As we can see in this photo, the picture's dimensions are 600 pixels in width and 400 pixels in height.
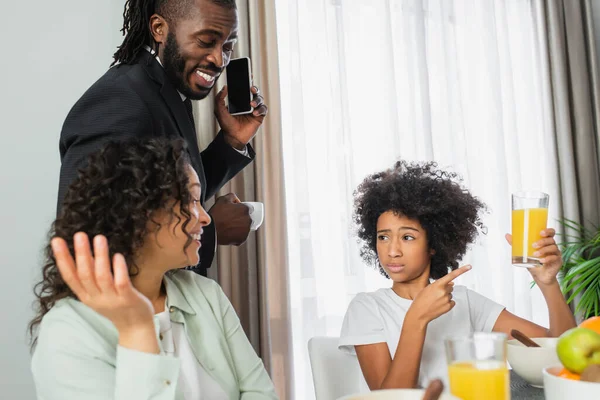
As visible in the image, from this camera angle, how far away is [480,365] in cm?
78

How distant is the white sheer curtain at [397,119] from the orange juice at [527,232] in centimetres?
119

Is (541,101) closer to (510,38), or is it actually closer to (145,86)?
(510,38)

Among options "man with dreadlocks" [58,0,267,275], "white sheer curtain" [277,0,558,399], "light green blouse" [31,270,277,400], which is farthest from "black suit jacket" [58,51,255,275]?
"white sheer curtain" [277,0,558,399]

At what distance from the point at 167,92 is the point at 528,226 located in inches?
36.1

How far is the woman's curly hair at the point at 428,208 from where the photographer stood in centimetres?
171

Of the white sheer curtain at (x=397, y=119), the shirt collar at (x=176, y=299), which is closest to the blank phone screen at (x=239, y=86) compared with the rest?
the shirt collar at (x=176, y=299)

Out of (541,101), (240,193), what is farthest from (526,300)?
(240,193)

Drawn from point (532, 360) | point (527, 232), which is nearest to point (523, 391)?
point (532, 360)

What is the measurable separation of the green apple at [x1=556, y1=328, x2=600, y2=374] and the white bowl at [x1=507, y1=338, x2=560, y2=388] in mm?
206

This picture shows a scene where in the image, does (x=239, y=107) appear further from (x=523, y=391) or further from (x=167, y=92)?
(x=523, y=391)

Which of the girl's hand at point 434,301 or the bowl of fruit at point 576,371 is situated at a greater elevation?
the girl's hand at point 434,301

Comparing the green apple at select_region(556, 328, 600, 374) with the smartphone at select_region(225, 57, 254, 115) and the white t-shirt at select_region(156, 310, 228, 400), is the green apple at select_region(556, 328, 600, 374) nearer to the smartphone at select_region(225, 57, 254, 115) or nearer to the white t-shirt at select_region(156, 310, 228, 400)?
the white t-shirt at select_region(156, 310, 228, 400)

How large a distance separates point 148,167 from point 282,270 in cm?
156

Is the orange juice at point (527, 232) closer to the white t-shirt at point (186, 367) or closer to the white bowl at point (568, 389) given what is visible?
the white bowl at point (568, 389)
